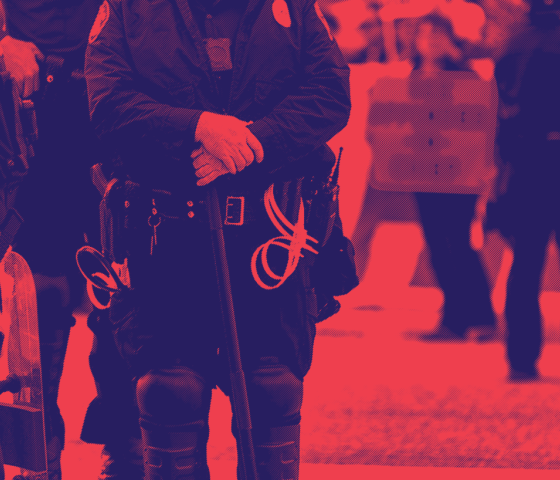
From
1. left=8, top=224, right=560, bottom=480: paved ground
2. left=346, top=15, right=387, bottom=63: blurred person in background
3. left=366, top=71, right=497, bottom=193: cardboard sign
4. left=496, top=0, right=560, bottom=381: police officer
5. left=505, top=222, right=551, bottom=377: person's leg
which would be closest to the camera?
left=8, top=224, right=560, bottom=480: paved ground

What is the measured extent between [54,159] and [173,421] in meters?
0.90

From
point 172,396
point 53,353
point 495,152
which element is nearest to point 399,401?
point 495,152

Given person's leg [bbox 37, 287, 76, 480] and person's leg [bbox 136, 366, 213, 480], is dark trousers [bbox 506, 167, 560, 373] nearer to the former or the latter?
person's leg [bbox 37, 287, 76, 480]

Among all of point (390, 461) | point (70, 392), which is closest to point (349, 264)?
point (390, 461)

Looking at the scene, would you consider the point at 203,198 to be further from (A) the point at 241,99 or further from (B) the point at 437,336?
(B) the point at 437,336

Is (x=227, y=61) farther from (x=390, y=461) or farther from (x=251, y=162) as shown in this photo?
(x=390, y=461)

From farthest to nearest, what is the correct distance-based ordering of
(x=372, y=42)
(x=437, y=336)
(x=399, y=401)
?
(x=437, y=336)
(x=372, y=42)
(x=399, y=401)

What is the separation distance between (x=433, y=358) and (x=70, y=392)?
212cm

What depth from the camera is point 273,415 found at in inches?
79.1

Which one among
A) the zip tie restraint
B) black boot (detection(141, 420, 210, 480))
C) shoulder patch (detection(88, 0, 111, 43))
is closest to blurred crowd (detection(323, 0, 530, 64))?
the zip tie restraint

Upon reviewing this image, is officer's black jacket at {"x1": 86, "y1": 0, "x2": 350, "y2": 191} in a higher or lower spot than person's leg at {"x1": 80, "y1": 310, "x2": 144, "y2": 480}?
higher

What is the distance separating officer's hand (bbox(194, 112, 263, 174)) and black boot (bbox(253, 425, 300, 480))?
0.60 m

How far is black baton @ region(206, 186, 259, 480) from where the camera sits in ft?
6.36

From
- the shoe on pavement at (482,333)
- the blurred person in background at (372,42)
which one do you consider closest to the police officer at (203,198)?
the blurred person in background at (372,42)
